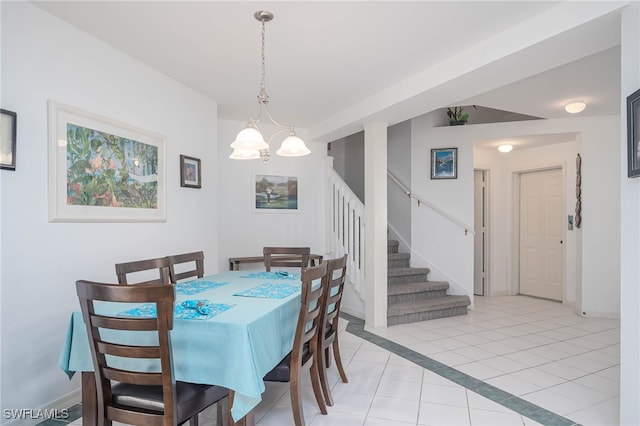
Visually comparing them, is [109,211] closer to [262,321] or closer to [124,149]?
[124,149]

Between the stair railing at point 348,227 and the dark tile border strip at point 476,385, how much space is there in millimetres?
930

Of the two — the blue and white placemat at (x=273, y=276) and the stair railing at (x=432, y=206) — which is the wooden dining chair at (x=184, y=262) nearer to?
the blue and white placemat at (x=273, y=276)

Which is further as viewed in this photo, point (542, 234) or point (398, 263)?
point (542, 234)

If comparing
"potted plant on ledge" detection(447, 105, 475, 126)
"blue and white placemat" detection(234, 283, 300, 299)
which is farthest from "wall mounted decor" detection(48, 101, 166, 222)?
"potted plant on ledge" detection(447, 105, 475, 126)

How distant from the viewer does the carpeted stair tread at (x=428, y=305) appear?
14.2 feet

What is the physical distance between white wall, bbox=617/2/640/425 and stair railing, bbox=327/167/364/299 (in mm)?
2799

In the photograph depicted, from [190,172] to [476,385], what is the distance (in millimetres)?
3133

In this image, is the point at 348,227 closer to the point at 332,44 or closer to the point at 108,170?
the point at 332,44

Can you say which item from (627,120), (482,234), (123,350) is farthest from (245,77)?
(482,234)

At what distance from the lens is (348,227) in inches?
191

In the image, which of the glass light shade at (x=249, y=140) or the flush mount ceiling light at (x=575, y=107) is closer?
the glass light shade at (x=249, y=140)

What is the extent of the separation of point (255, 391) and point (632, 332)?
193 cm

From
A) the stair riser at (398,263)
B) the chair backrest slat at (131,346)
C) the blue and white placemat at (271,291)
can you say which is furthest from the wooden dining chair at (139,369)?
the stair riser at (398,263)

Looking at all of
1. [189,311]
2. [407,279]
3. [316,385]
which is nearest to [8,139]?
[189,311]
